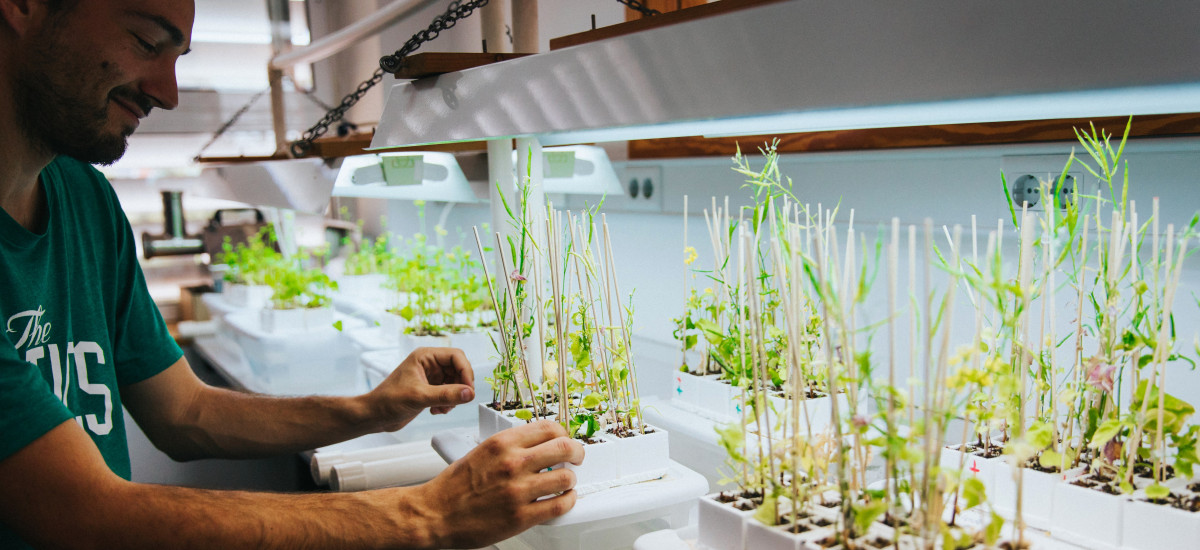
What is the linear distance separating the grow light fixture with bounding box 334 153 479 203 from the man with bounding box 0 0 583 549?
0.39m

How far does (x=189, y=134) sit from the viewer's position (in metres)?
5.20

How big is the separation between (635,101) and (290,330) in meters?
2.11

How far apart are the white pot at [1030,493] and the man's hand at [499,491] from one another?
0.42 metres

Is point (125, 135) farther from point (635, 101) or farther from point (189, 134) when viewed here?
point (189, 134)

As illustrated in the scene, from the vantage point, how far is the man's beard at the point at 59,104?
992 mm

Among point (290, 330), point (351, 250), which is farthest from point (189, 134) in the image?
point (290, 330)

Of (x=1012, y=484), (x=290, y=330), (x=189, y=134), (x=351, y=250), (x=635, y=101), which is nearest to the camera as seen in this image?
(x=635, y=101)

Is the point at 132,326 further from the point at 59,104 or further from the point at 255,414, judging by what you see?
the point at 59,104

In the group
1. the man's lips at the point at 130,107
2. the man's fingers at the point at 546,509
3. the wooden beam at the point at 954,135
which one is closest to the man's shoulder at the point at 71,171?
the man's lips at the point at 130,107

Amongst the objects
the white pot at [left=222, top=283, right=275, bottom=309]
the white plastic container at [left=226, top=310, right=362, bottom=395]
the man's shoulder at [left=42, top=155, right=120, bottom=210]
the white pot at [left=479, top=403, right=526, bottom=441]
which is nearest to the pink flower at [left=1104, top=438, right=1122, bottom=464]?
the white pot at [left=479, top=403, right=526, bottom=441]

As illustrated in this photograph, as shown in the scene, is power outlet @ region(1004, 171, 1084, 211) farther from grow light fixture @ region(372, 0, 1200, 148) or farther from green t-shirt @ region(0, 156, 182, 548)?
green t-shirt @ region(0, 156, 182, 548)

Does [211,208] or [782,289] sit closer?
[782,289]

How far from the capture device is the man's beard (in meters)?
0.99

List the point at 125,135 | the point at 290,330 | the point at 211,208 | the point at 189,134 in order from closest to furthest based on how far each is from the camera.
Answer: the point at 125,135 < the point at 290,330 < the point at 189,134 < the point at 211,208
